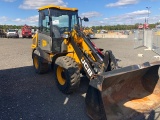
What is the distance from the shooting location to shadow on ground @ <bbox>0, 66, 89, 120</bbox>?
4.62 meters

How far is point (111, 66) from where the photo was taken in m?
5.42

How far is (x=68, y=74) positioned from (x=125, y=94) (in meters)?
1.59

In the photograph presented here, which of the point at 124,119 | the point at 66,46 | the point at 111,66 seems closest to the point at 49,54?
the point at 66,46

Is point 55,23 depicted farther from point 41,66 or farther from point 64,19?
point 41,66

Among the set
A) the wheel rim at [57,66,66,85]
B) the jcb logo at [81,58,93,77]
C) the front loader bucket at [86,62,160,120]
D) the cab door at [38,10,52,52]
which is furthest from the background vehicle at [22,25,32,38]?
the front loader bucket at [86,62,160,120]

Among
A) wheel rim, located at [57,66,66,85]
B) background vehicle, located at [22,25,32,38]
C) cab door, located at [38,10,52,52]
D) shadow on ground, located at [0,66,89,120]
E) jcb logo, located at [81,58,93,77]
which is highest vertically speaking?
background vehicle, located at [22,25,32,38]

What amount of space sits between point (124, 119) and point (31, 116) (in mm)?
2102

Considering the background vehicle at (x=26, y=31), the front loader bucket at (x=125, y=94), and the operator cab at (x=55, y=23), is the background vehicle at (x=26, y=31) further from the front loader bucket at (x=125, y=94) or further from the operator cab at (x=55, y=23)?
the front loader bucket at (x=125, y=94)

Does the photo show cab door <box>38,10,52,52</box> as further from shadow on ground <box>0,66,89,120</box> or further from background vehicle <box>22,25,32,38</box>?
background vehicle <box>22,25,32,38</box>

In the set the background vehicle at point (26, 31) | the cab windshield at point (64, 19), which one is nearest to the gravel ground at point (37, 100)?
the cab windshield at point (64, 19)

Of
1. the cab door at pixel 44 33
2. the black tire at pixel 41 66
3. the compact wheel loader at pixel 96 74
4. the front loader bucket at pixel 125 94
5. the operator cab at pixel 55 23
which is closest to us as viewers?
the front loader bucket at pixel 125 94

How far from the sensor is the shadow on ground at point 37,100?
4621 millimetres

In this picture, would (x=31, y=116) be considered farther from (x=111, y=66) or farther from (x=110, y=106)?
(x=111, y=66)

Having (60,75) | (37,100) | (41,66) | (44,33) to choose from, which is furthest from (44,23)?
(37,100)
